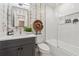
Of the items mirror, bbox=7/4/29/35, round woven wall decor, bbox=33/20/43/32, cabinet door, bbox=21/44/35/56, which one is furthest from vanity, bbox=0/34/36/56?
round woven wall decor, bbox=33/20/43/32

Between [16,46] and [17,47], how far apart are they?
Answer: 0.11ft

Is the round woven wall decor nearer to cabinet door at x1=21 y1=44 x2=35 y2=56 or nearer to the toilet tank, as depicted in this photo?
the toilet tank

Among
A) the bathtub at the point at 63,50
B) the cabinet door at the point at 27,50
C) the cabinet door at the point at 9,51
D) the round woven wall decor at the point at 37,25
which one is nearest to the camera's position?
the cabinet door at the point at 9,51

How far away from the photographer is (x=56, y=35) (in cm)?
322

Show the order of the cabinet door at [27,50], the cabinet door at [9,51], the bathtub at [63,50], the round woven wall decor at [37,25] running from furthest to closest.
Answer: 1. the round woven wall decor at [37,25]
2. the bathtub at [63,50]
3. the cabinet door at [27,50]
4. the cabinet door at [9,51]

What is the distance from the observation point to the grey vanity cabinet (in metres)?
1.39

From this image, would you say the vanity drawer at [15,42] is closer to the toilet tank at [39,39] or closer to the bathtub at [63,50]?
the toilet tank at [39,39]

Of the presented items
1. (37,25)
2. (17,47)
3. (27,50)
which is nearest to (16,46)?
(17,47)

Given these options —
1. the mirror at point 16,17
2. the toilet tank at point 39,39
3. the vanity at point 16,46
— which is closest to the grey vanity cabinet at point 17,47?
the vanity at point 16,46

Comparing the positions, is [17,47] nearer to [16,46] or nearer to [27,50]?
[16,46]

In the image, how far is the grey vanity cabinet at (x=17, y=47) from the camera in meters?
1.39

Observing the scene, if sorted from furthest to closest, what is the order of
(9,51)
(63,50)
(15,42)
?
(63,50), (15,42), (9,51)

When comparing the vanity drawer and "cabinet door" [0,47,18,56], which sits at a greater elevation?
the vanity drawer

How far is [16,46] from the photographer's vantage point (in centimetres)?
159
